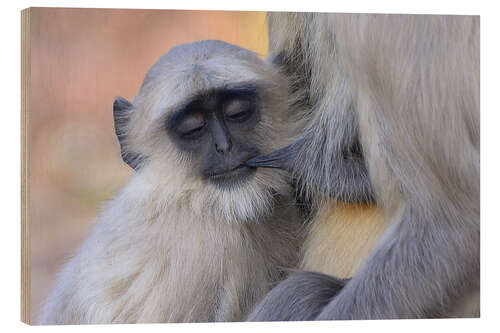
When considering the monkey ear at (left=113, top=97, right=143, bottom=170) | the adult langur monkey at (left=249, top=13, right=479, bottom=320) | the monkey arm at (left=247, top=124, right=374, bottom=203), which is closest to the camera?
the adult langur monkey at (left=249, top=13, right=479, bottom=320)

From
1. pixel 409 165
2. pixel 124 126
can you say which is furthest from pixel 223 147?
pixel 409 165

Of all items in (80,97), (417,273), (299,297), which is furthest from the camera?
(80,97)

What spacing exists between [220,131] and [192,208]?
327mm

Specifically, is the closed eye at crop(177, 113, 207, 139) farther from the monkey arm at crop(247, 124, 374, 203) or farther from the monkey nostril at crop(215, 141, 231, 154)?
the monkey arm at crop(247, 124, 374, 203)

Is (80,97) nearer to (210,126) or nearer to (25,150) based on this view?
(25,150)

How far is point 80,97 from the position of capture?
11.3 feet

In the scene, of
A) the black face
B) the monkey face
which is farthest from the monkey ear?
the black face

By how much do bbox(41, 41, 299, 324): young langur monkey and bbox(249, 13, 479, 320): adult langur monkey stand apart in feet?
0.97

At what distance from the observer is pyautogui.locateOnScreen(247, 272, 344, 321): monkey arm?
316 centimetres

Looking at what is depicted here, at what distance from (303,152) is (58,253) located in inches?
39.6

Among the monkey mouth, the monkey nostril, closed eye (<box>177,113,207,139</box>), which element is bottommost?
the monkey mouth

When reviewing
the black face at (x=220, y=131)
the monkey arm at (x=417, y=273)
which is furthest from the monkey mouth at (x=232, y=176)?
the monkey arm at (x=417, y=273)

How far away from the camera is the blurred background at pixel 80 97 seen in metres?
3.41

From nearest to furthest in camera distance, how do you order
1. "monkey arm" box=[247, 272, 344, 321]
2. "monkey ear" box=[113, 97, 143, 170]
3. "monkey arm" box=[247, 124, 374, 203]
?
"monkey arm" box=[247, 272, 344, 321] < "monkey arm" box=[247, 124, 374, 203] < "monkey ear" box=[113, 97, 143, 170]
